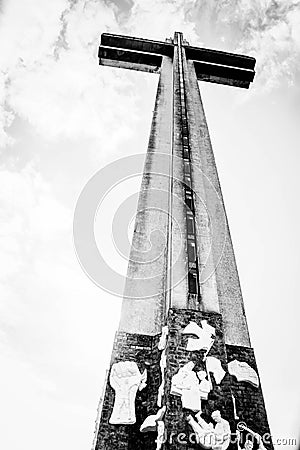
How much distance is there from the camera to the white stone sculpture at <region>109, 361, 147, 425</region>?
419 cm

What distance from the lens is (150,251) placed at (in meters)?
6.00

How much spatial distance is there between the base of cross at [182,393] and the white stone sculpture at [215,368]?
0.01 meters

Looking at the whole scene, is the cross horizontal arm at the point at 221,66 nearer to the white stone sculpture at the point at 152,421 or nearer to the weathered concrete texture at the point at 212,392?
the weathered concrete texture at the point at 212,392

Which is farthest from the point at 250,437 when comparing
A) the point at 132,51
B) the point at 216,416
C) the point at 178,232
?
the point at 132,51

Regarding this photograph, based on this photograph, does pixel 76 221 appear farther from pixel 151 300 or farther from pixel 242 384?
pixel 242 384

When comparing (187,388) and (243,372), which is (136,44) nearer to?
(243,372)

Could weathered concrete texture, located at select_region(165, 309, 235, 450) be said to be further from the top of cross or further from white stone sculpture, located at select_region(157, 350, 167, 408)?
the top of cross

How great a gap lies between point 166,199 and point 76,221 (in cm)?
169

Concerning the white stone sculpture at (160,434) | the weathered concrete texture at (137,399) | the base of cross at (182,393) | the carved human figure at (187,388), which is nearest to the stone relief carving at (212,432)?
the base of cross at (182,393)

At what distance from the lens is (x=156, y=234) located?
245 inches

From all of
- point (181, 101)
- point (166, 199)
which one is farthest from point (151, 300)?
point (181, 101)

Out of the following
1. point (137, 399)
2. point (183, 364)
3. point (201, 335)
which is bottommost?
point (137, 399)

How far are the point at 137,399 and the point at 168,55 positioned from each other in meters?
9.89

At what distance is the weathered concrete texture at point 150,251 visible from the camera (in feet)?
17.0
